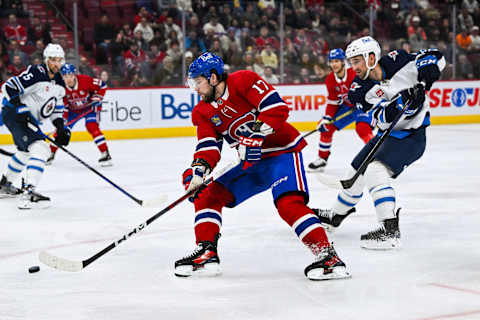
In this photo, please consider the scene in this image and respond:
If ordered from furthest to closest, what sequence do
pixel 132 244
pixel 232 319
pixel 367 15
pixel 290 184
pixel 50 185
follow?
1. pixel 367 15
2. pixel 50 185
3. pixel 132 244
4. pixel 290 184
5. pixel 232 319

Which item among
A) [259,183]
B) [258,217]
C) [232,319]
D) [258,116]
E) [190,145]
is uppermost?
[258,116]

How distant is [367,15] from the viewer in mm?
11008

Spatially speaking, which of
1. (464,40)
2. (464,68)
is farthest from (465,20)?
(464,68)

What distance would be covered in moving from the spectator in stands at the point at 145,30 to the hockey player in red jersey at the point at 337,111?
148 inches

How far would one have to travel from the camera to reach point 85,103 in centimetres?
741

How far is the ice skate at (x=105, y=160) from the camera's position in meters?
7.12

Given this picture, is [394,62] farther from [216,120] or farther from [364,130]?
[364,130]

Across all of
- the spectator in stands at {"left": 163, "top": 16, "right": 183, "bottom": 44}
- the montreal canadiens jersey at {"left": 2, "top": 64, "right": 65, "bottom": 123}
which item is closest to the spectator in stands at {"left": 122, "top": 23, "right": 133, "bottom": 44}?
the spectator in stands at {"left": 163, "top": 16, "right": 183, "bottom": 44}

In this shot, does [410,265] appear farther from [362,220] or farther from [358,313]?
[362,220]

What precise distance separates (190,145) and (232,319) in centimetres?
635

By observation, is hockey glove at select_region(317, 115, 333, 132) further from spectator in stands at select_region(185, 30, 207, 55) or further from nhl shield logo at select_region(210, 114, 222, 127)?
spectator in stands at select_region(185, 30, 207, 55)

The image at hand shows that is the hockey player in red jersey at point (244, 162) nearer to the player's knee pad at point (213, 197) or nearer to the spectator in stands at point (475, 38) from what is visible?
the player's knee pad at point (213, 197)

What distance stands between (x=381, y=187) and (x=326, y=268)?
0.77m

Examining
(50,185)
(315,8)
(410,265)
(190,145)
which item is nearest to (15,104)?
(50,185)
